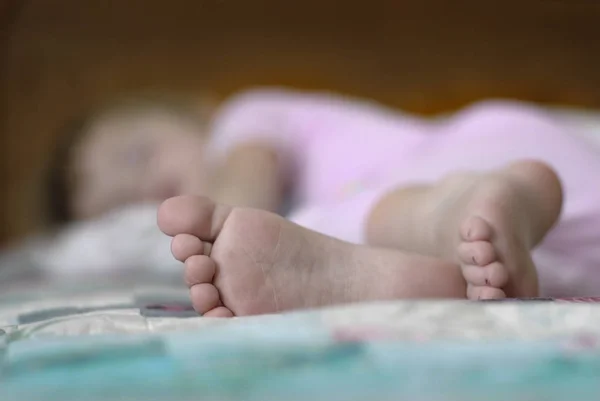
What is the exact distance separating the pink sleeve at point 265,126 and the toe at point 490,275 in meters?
0.84

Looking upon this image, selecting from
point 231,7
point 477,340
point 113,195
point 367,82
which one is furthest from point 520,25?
point 477,340

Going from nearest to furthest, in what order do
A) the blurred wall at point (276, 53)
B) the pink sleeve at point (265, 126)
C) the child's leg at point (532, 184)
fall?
the child's leg at point (532, 184), the pink sleeve at point (265, 126), the blurred wall at point (276, 53)

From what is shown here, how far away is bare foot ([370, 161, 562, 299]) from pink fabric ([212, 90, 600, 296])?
126mm

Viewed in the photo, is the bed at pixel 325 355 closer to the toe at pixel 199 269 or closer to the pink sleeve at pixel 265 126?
the toe at pixel 199 269

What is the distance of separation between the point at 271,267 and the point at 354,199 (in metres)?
0.39

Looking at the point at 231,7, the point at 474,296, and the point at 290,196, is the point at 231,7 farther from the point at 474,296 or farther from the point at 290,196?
the point at 474,296

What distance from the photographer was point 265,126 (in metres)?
1.40

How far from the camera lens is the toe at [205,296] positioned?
53 cm

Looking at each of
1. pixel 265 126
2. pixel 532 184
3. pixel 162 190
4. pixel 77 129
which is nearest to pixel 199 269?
pixel 532 184

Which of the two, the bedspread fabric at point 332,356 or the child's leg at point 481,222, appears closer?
the bedspread fabric at point 332,356

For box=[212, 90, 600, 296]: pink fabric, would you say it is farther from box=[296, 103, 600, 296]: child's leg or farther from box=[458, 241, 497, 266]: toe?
box=[458, 241, 497, 266]: toe

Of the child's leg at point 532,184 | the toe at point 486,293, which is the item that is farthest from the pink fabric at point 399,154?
the toe at point 486,293

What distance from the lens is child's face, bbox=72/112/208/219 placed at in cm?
163

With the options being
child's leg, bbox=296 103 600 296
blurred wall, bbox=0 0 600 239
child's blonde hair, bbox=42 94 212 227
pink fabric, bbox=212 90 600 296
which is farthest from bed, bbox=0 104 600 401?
blurred wall, bbox=0 0 600 239
